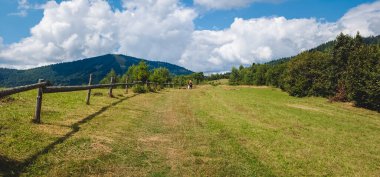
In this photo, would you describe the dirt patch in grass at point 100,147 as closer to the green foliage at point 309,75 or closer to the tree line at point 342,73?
the tree line at point 342,73

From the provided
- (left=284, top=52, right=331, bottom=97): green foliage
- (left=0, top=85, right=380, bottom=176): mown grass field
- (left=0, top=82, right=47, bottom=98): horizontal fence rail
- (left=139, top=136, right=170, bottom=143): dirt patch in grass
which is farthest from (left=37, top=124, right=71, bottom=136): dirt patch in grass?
(left=284, top=52, right=331, bottom=97): green foliage

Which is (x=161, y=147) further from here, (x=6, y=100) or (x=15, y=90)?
(x=6, y=100)

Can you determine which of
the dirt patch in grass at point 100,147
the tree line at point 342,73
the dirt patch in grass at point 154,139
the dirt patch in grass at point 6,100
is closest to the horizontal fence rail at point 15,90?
the dirt patch in grass at point 100,147

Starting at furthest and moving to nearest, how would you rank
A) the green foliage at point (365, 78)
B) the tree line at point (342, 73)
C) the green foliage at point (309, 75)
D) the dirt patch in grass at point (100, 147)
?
1. the green foliage at point (309, 75)
2. the tree line at point (342, 73)
3. the green foliage at point (365, 78)
4. the dirt patch in grass at point (100, 147)

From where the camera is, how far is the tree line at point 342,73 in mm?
37250

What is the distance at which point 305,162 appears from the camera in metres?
10.5

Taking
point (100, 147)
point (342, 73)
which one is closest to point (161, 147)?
point (100, 147)

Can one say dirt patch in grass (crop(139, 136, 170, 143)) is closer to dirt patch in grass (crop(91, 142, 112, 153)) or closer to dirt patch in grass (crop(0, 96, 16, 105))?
dirt patch in grass (crop(91, 142, 112, 153))

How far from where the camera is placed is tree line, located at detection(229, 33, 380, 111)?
37.2 metres

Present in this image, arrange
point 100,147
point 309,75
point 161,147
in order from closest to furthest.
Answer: point 100,147 < point 161,147 < point 309,75

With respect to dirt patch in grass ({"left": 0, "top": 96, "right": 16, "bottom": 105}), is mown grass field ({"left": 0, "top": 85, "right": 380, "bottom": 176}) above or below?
below

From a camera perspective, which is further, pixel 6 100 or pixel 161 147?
pixel 6 100

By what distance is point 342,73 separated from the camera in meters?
47.4

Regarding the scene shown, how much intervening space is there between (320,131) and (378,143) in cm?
281
